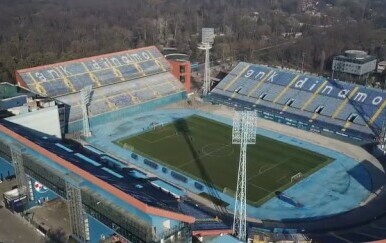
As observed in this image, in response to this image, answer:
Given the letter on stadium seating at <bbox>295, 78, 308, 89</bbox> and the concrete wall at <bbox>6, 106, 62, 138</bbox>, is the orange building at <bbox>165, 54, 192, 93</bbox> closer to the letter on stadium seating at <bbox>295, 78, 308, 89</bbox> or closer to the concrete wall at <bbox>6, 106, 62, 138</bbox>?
the letter on stadium seating at <bbox>295, 78, 308, 89</bbox>

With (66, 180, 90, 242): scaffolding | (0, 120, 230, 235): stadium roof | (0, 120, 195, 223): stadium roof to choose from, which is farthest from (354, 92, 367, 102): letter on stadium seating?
(66, 180, 90, 242): scaffolding

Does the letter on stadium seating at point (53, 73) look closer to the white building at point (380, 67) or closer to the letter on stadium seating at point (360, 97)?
the letter on stadium seating at point (360, 97)

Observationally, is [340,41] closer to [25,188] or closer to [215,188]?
[215,188]

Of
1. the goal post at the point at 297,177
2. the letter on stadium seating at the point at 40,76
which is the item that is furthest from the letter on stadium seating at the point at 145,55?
the goal post at the point at 297,177

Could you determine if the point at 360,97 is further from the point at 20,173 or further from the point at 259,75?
the point at 20,173

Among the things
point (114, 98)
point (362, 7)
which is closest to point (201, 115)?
point (114, 98)

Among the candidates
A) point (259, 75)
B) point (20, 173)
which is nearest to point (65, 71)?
point (20, 173)
